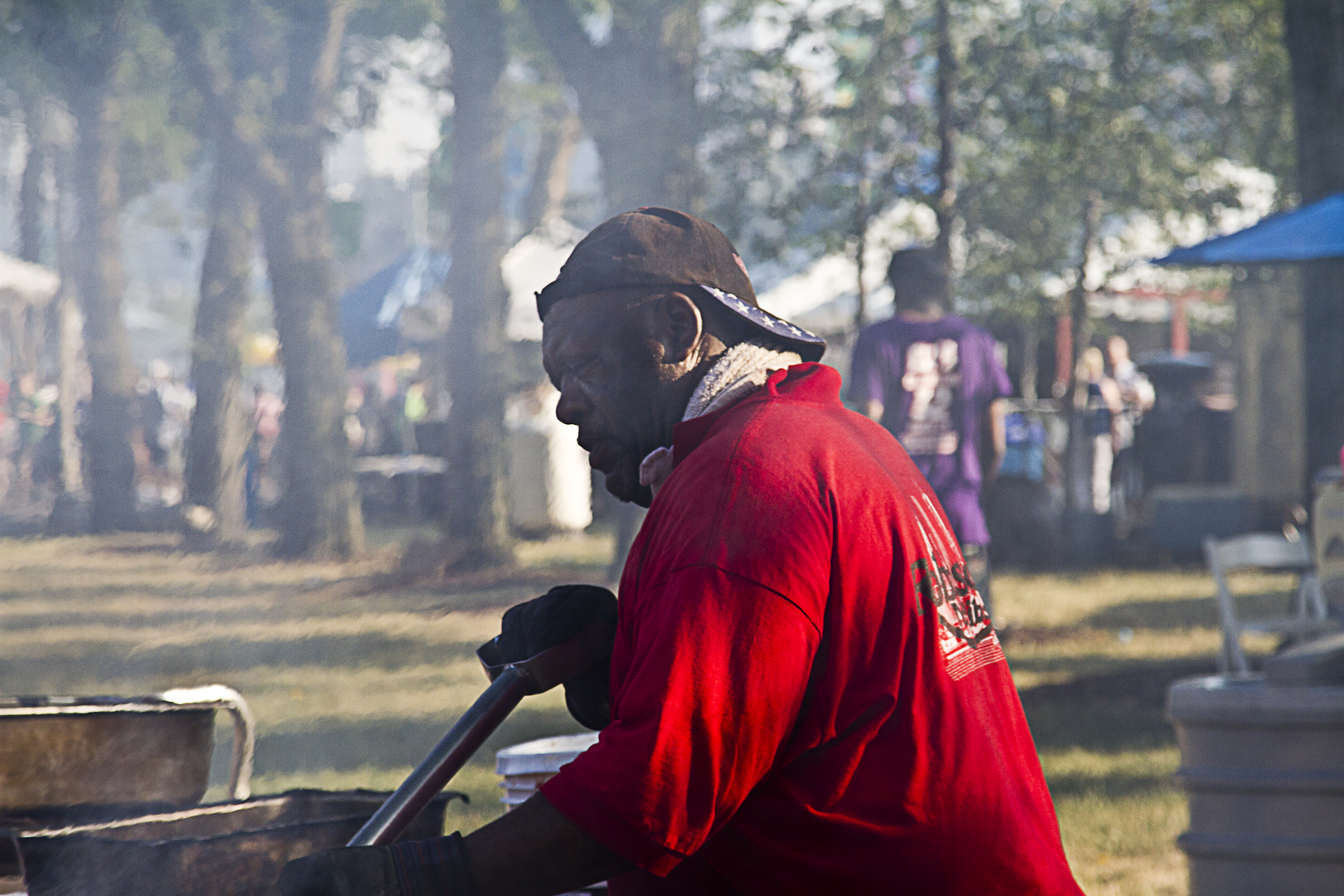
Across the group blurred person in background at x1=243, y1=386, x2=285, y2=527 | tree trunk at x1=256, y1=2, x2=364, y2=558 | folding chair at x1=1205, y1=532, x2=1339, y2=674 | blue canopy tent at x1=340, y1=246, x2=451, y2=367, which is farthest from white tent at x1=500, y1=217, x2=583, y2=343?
folding chair at x1=1205, y1=532, x2=1339, y2=674

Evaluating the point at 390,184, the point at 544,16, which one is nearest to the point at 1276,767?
the point at 544,16

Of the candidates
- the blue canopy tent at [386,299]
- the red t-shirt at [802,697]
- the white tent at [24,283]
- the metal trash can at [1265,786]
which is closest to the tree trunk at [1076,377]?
the blue canopy tent at [386,299]

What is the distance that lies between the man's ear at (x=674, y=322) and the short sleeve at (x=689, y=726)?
0.36 meters

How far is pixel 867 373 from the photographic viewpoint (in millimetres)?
4676

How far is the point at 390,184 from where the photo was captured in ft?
66.5

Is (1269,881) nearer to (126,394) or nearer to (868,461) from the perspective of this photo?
(868,461)

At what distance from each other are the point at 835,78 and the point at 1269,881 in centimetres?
610

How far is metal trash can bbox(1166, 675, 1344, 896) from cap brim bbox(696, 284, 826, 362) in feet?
6.20

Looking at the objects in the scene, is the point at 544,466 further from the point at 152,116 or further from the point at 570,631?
the point at 570,631

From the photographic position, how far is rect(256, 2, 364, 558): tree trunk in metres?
8.59

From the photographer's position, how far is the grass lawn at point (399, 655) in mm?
4746

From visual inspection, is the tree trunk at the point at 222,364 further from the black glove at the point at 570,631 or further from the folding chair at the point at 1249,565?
the black glove at the point at 570,631

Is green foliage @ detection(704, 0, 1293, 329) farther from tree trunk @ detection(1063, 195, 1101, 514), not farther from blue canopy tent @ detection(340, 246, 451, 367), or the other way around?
blue canopy tent @ detection(340, 246, 451, 367)

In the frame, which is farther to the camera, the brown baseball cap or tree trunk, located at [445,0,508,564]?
tree trunk, located at [445,0,508,564]
